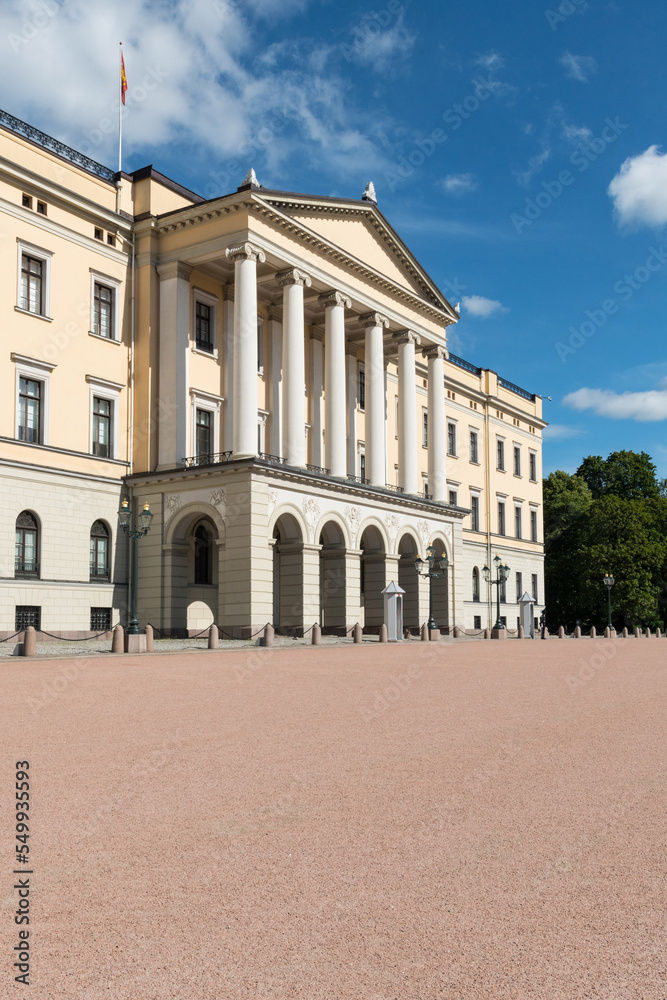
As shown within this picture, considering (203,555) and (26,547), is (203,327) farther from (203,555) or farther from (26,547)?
(26,547)

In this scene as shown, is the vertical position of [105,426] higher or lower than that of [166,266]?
lower

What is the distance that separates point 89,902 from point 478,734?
23.0 feet

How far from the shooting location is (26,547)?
3581 cm

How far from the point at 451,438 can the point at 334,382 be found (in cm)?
2452

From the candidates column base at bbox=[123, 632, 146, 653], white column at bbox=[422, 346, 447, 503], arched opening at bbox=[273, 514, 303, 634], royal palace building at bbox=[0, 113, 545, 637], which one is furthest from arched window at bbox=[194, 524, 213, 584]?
white column at bbox=[422, 346, 447, 503]

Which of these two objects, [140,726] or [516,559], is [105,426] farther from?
[516,559]

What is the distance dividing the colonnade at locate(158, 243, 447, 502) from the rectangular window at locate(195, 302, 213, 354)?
38.7 inches

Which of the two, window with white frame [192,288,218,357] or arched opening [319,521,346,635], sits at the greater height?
window with white frame [192,288,218,357]

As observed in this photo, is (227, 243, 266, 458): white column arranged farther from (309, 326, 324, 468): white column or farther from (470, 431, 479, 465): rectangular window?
(470, 431, 479, 465): rectangular window

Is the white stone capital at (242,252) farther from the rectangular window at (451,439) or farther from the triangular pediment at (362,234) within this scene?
the rectangular window at (451,439)

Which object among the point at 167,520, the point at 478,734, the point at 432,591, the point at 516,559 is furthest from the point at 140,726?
the point at 516,559

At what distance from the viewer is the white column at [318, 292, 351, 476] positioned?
44.5 m

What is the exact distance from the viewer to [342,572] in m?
44.7

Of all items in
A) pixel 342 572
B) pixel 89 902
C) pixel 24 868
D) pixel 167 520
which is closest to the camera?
pixel 89 902
